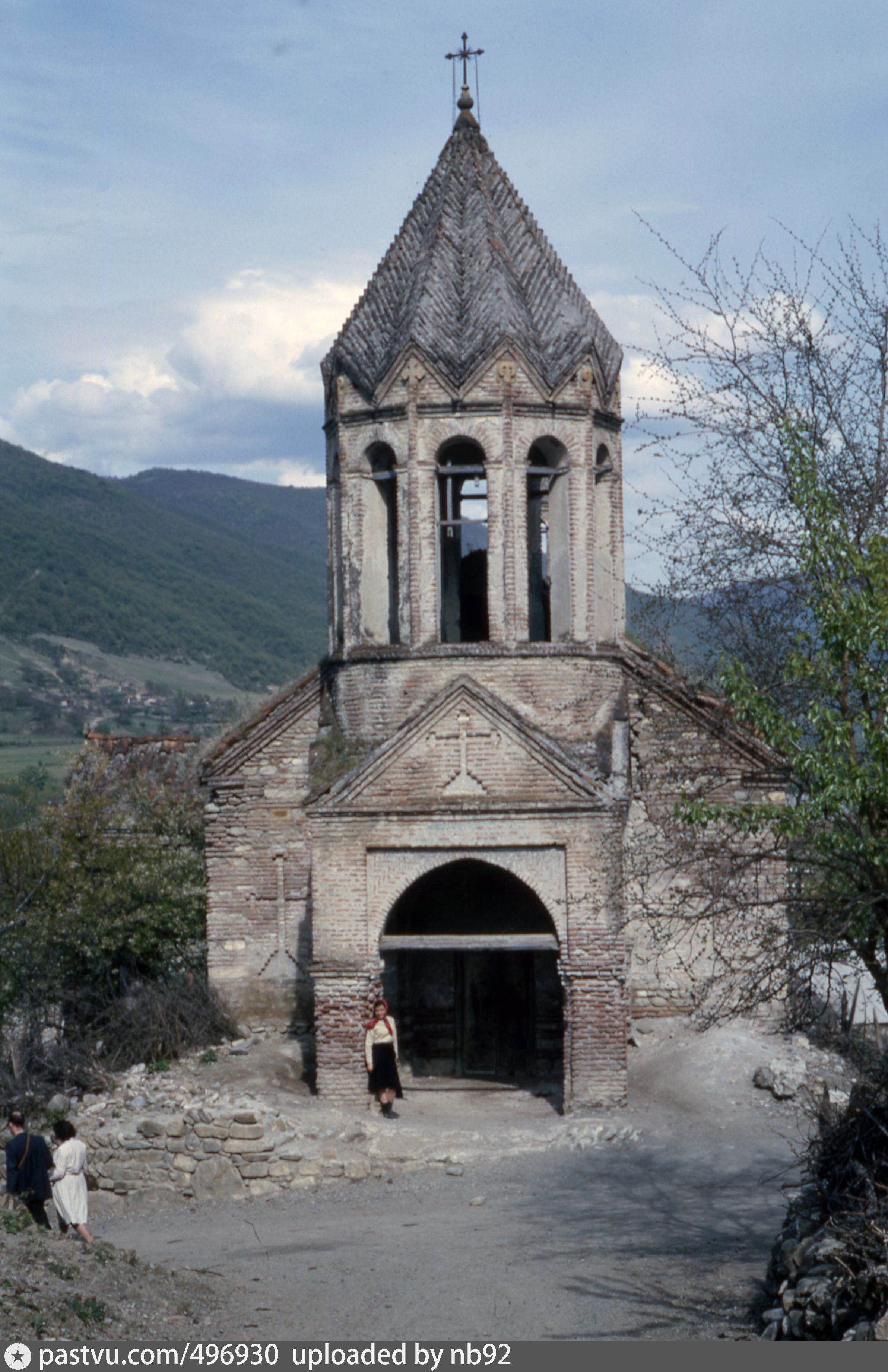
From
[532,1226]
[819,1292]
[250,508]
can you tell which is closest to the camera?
[819,1292]

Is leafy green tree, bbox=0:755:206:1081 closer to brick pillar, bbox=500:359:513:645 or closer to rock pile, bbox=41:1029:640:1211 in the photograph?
rock pile, bbox=41:1029:640:1211

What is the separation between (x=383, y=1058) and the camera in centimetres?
1702

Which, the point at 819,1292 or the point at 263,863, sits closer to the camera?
the point at 819,1292

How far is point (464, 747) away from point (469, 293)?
6222mm

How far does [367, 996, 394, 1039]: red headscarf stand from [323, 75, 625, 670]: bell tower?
434 cm

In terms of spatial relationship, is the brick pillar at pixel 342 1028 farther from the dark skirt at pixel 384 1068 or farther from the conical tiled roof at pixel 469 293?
the conical tiled roof at pixel 469 293

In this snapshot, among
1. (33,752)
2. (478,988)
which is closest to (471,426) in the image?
(478,988)

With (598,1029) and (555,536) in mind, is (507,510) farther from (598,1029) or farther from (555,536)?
(598,1029)

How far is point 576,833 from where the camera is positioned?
17047 millimetres

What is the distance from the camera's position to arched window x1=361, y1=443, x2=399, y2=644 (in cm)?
1950

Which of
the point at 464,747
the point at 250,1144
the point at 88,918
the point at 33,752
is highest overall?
the point at 464,747

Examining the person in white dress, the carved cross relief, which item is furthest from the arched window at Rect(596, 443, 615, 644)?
the person in white dress

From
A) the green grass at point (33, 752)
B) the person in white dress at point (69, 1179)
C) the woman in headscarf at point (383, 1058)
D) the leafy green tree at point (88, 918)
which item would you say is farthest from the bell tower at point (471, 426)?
the green grass at point (33, 752)

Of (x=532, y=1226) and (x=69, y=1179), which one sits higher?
(x=69, y=1179)
